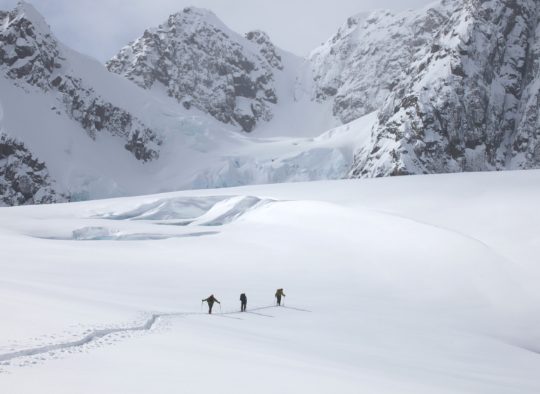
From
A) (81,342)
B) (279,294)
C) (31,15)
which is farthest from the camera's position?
(31,15)

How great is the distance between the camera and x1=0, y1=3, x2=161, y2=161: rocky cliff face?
134m

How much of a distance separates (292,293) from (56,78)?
135m

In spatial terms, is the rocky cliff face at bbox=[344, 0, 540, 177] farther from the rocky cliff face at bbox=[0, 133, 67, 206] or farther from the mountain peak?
the mountain peak

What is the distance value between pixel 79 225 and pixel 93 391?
40.3m

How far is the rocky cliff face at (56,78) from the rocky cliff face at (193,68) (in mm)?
38886

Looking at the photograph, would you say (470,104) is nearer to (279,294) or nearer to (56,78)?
(56,78)

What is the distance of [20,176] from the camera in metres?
115

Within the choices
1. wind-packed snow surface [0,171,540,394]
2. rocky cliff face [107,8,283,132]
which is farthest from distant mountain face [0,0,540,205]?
wind-packed snow surface [0,171,540,394]

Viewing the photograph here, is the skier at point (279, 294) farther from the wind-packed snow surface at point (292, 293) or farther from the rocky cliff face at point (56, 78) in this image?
the rocky cliff face at point (56, 78)

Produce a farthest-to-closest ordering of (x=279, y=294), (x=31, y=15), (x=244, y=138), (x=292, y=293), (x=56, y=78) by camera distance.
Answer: (x=244, y=138) < (x=31, y=15) < (x=56, y=78) < (x=292, y=293) < (x=279, y=294)

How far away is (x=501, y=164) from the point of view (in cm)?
12056

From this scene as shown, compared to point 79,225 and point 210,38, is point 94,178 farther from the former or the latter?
point 210,38

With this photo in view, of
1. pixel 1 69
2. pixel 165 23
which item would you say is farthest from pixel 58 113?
pixel 165 23

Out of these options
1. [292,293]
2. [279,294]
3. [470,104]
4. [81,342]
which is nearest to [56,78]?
[470,104]
